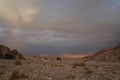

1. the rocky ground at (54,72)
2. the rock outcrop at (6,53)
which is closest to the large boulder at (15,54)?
the rock outcrop at (6,53)

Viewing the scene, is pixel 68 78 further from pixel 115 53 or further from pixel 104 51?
pixel 104 51

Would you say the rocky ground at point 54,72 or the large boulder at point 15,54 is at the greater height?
the large boulder at point 15,54

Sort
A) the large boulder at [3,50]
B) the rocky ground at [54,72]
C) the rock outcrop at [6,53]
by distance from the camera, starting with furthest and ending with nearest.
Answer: the large boulder at [3,50]
the rock outcrop at [6,53]
the rocky ground at [54,72]

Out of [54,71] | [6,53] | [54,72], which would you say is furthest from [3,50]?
[54,72]

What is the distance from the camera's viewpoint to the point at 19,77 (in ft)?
92.6

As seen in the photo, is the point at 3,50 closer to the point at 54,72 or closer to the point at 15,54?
the point at 15,54

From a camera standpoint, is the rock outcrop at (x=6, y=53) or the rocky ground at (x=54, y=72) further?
the rock outcrop at (x=6, y=53)

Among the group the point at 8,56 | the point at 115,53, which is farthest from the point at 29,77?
the point at 115,53

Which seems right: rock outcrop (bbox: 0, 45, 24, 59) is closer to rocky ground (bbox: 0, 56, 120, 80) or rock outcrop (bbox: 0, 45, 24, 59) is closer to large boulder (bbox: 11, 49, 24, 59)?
large boulder (bbox: 11, 49, 24, 59)

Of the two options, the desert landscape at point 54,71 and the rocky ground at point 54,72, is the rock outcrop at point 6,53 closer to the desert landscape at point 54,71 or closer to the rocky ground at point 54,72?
the desert landscape at point 54,71

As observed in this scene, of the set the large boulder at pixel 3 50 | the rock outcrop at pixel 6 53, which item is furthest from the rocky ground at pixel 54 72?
the large boulder at pixel 3 50

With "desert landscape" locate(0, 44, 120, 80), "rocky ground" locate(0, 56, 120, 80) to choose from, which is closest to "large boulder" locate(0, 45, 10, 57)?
"desert landscape" locate(0, 44, 120, 80)

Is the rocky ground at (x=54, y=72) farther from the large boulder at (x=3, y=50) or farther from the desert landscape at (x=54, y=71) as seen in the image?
the large boulder at (x=3, y=50)

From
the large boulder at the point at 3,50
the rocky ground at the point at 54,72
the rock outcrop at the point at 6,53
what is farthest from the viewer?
the large boulder at the point at 3,50
